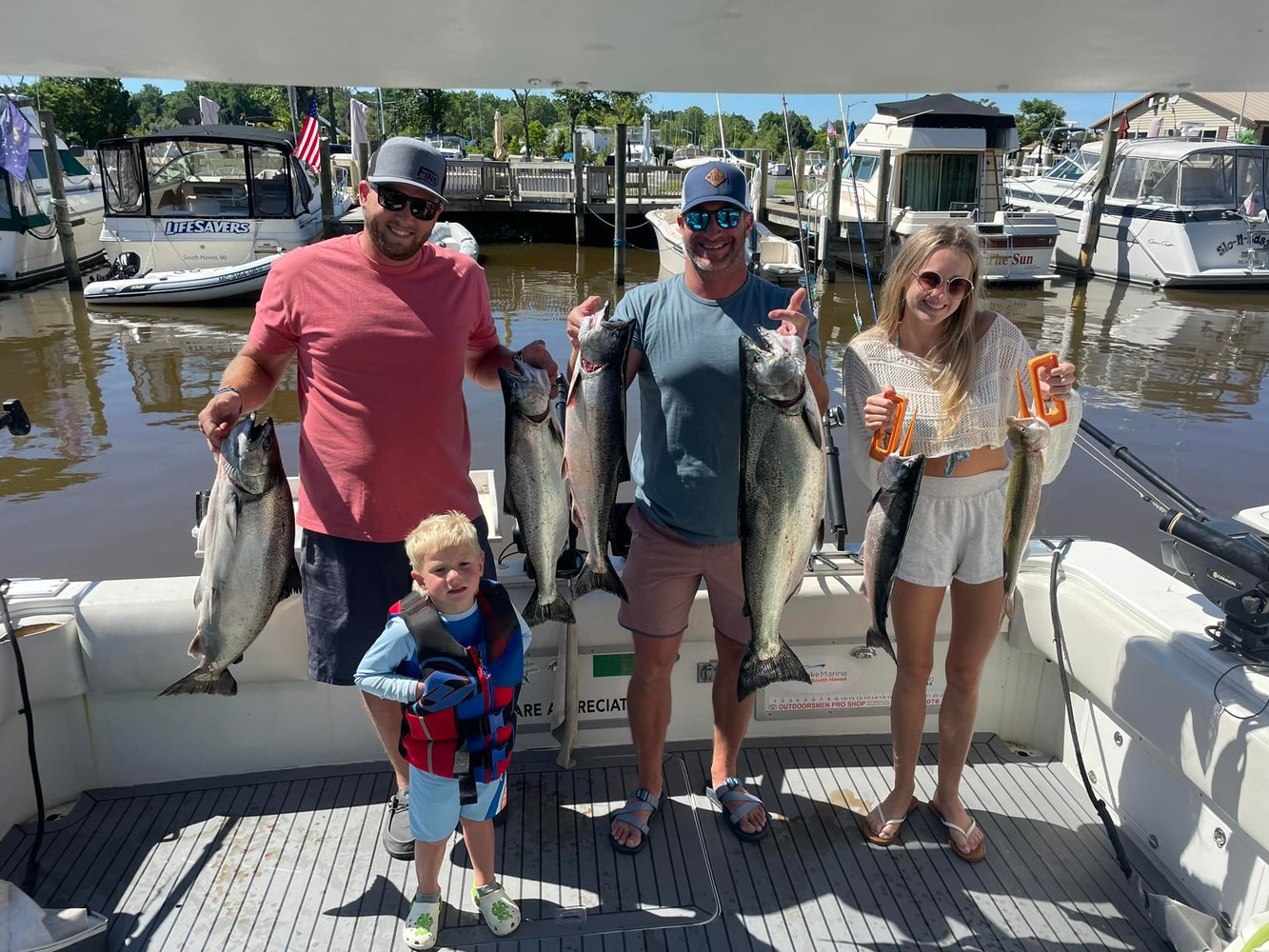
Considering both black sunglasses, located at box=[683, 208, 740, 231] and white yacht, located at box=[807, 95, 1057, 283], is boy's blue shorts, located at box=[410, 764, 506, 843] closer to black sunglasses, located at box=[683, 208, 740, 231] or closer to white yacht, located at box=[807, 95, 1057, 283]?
black sunglasses, located at box=[683, 208, 740, 231]

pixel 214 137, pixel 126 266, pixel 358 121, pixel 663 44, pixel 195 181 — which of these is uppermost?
pixel 358 121

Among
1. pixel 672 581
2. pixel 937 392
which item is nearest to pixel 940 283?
pixel 937 392

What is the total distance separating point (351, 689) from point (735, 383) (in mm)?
2027

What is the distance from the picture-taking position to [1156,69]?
9.44 feet

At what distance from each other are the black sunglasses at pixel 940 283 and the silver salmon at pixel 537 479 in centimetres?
122

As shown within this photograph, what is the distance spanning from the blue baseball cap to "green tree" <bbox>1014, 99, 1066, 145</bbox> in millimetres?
72221

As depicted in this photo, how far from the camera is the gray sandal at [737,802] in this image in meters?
3.30

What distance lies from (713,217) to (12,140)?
64.0 ft

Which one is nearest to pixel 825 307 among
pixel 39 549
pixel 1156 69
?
pixel 39 549

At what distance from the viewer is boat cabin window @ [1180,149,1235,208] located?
19.3 metres

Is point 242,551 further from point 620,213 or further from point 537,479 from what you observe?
point 620,213

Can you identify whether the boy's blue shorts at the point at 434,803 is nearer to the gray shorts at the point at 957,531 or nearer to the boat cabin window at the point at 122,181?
the gray shorts at the point at 957,531

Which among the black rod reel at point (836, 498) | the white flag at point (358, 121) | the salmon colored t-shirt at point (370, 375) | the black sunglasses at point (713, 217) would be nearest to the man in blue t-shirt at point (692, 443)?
A: the black sunglasses at point (713, 217)

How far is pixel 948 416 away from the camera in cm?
286
